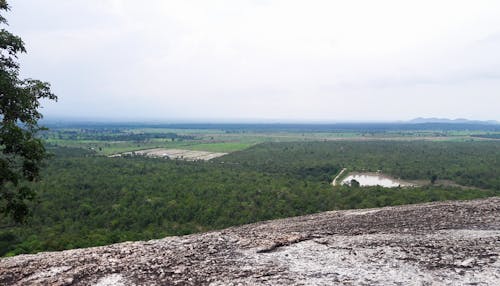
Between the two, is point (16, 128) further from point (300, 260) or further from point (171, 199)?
point (171, 199)

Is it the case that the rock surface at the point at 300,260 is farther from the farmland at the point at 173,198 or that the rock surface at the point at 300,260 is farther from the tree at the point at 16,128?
the farmland at the point at 173,198

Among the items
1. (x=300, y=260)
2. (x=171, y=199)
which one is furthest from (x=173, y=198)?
(x=300, y=260)

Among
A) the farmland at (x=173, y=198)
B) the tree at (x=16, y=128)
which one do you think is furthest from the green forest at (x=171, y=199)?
the tree at (x=16, y=128)

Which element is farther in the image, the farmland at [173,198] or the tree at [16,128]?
the farmland at [173,198]

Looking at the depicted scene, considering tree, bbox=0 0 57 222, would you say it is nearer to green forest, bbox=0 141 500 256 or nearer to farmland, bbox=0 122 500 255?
green forest, bbox=0 141 500 256

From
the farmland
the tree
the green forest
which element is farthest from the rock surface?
the farmland

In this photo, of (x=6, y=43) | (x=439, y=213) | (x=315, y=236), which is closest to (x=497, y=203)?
(x=439, y=213)

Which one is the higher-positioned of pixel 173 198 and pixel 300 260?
pixel 300 260
